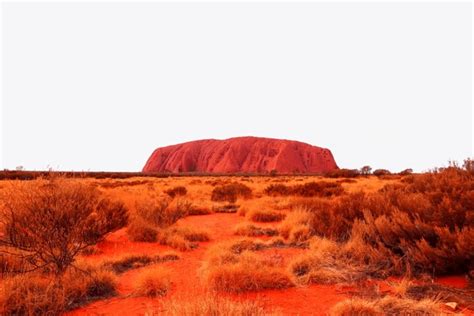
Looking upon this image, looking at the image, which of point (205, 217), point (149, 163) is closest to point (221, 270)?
point (205, 217)

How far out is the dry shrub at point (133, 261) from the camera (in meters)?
6.07

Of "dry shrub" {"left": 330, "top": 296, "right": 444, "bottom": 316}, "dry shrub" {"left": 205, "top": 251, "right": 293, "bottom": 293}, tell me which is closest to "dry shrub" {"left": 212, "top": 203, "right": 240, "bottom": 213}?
"dry shrub" {"left": 205, "top": 251, "right": 293, "bottom": 293}

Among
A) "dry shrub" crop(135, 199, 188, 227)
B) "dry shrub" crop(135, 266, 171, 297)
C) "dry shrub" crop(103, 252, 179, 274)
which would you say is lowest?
"dry shrub" crop(103, 252, 179, 274)

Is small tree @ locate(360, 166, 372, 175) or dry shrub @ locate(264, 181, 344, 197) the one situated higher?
small tree @ locate(360, 166, 372, 175)

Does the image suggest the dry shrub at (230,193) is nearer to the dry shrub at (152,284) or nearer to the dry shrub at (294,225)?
the dry shrub at (294,225)

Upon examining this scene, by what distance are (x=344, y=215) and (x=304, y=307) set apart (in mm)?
5108

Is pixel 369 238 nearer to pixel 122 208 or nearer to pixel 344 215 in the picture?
pixel 344 215

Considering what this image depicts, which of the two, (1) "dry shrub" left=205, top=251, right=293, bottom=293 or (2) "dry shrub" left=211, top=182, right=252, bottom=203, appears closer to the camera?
(1) "dry shrub" left=205, top=251, right=293, bottom=293

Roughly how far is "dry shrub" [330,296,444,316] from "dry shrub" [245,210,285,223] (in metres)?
7.67

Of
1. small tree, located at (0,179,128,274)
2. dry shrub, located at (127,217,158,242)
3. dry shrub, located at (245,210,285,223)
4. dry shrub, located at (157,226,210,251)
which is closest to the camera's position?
small tree, located at (0,179,128,274)

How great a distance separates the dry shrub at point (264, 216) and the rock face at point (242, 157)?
8979 cm

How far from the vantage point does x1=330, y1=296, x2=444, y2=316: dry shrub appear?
343 centimetres

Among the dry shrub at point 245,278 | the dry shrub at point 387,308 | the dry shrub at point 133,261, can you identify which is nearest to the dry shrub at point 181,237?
the dry shrub at point 133,261

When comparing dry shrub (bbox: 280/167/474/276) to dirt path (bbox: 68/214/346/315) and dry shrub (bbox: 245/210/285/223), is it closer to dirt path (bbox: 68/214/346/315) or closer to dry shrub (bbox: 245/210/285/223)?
dirt path (bbox: 68/214/346/315)
